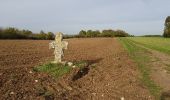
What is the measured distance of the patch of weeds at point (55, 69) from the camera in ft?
49.5

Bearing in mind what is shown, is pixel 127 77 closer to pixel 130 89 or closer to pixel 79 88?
pixel 130 89

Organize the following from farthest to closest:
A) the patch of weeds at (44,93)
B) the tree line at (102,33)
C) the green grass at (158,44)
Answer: the tree line at (102,33), the green grass at (158,44), the patch of weeds at (44,93)

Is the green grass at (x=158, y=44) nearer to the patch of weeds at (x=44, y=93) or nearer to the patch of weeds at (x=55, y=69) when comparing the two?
the patch of weeds at (x=55, y=69)

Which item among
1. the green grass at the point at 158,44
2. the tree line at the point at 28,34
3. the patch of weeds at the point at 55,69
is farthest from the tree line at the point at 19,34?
the patch of weeds at the point at 55,69

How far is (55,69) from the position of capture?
15.7 m

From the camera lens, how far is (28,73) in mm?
14742

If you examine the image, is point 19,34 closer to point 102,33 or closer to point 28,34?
point 28,34

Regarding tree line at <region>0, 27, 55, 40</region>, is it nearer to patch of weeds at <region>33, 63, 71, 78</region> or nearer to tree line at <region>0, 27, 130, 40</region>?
tree line at <region>0, 27, 130, 40</region>

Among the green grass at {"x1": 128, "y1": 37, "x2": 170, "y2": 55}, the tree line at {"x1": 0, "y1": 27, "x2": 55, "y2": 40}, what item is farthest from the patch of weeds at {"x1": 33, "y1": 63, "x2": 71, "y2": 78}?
the tree line at {"x1": 0, "y1": 27, "x2": 55, "y2": 40}

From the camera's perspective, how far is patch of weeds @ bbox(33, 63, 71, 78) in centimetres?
1508

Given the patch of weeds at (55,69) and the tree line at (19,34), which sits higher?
the patch of weeds at (55,69)

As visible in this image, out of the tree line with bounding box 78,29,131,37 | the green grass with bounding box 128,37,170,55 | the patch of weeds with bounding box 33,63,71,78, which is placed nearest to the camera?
the patch of weeds with bounding box 33,63,71,78

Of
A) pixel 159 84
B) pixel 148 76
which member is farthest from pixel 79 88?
pixel 148 76

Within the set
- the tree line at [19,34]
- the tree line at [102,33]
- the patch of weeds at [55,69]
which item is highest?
the patch of weeds at [55,69]
